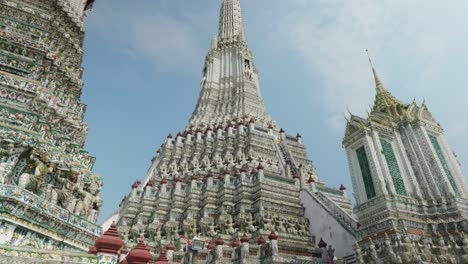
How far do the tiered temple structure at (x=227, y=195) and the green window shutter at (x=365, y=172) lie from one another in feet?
11.0

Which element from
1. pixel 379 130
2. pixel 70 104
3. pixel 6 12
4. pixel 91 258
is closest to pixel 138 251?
pixel 91 258

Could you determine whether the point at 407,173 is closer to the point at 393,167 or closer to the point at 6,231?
the point at 393,167

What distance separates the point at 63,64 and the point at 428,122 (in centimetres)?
1557

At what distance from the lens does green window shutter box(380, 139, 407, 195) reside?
1209 centimetres

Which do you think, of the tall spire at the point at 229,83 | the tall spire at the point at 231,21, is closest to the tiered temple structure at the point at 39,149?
the tall spire at the point at 229,83

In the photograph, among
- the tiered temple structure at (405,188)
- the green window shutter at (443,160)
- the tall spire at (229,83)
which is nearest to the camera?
the tiered temple structure at (405,188)

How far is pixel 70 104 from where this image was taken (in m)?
11.7

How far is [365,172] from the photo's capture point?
12.7 metres

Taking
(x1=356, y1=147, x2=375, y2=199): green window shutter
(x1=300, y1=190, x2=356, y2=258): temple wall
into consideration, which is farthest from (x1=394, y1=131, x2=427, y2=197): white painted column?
(x1=300, y1=190, x2=356, y2=258): temple wall

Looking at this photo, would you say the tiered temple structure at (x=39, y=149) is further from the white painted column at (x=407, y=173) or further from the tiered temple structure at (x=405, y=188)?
the white painted column at (x=407, y=173)

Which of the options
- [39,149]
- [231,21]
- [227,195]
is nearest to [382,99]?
[227,195]

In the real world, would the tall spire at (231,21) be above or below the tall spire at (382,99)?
above

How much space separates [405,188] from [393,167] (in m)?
0.91

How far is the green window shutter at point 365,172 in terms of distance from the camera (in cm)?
1215
